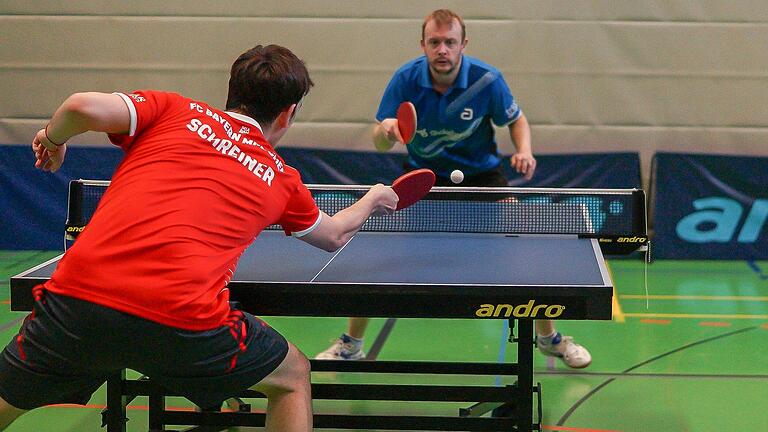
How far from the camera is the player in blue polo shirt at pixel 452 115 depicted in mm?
4898

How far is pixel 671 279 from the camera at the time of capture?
7109mm

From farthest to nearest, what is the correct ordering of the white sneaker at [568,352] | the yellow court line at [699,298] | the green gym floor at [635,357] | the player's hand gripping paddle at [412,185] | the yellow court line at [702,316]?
the yellow court line at [699,298], the yellow court line at [702,316], the white sneaker at [568,352], the green gym floor at [635,357], the player's hand gripping paddle at [412,185]

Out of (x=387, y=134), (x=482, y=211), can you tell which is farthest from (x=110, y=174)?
(x=482, y=211)

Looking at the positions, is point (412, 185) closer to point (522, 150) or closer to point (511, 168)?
point (522, 150)

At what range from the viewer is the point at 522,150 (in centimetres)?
488

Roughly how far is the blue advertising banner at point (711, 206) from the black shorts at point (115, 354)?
585cm

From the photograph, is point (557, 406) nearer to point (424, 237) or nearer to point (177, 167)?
point (424, 237)


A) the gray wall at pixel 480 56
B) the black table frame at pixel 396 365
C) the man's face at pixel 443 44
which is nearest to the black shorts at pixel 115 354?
the black table frame at pixel 396 365

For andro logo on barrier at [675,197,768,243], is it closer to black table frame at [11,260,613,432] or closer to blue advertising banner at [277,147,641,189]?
blue advertising banner at [277,147,641,189]

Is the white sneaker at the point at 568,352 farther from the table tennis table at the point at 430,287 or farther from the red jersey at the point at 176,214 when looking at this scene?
the red jersey at the point at 176,214

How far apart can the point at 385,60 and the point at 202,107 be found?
5532 mm

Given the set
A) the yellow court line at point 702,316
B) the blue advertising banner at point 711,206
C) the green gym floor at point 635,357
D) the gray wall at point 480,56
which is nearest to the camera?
the green gym floor at point 635,357

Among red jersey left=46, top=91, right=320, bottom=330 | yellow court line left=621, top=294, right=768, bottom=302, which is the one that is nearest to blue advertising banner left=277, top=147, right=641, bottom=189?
yellow court line left=621, top=294, right=768, bottom=302

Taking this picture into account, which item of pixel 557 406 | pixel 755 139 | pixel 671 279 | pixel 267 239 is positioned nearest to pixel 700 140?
pixel 755 139
